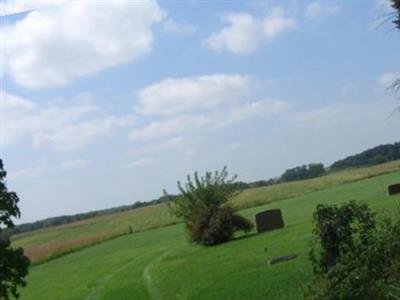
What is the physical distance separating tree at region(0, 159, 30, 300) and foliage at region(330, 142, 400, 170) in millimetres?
104411

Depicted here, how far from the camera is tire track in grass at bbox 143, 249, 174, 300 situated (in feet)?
70.5

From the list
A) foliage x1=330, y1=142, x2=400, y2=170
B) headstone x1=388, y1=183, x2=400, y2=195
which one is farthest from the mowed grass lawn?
foliage x1=330, y1=142, x2=400, y2=170

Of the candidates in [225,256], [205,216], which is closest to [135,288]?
[225,256]

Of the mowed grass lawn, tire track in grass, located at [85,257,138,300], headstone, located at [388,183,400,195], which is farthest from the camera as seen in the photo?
headstone, located at [388,183,400,195]

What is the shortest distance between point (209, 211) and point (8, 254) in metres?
23.9

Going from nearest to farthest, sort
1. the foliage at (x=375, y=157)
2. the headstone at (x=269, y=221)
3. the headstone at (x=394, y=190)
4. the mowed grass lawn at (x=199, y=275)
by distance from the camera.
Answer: the mowed grass lawn at (x=199, y=275), the headstone at (x=269, y=221), the headstone at (x=394, y=190), the foliage at (x=375, y=157)

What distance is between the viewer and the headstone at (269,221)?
3506cm

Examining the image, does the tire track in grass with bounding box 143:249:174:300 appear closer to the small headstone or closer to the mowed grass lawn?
the mowed grass lawn

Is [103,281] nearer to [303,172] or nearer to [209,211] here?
[209,211]

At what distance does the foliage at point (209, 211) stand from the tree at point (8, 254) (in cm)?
2276

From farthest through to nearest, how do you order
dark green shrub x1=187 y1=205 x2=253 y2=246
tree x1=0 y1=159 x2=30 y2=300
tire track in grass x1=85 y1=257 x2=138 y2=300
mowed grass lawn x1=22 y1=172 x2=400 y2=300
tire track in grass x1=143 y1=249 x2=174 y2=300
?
dark green shrub x1=187 y1=205 x2=253 y2=246 < tire track in grass x1=85 y1=257 x2=138 y2=300 < tire track in grass x1=143 y1=249 x2=174 y2=300 < mowed grass lawn x1=22 y1=172 x2=400 y2=300 < tree x1=0 y1=159 x2=30 y2=300

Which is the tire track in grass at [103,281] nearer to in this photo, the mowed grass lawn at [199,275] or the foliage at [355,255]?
the mowed grass lawn at [199,275]

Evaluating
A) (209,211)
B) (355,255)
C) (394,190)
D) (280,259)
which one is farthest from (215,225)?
(355,255)

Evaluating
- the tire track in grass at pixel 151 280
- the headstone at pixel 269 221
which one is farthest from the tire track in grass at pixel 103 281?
the headstone at pixel 269 221
